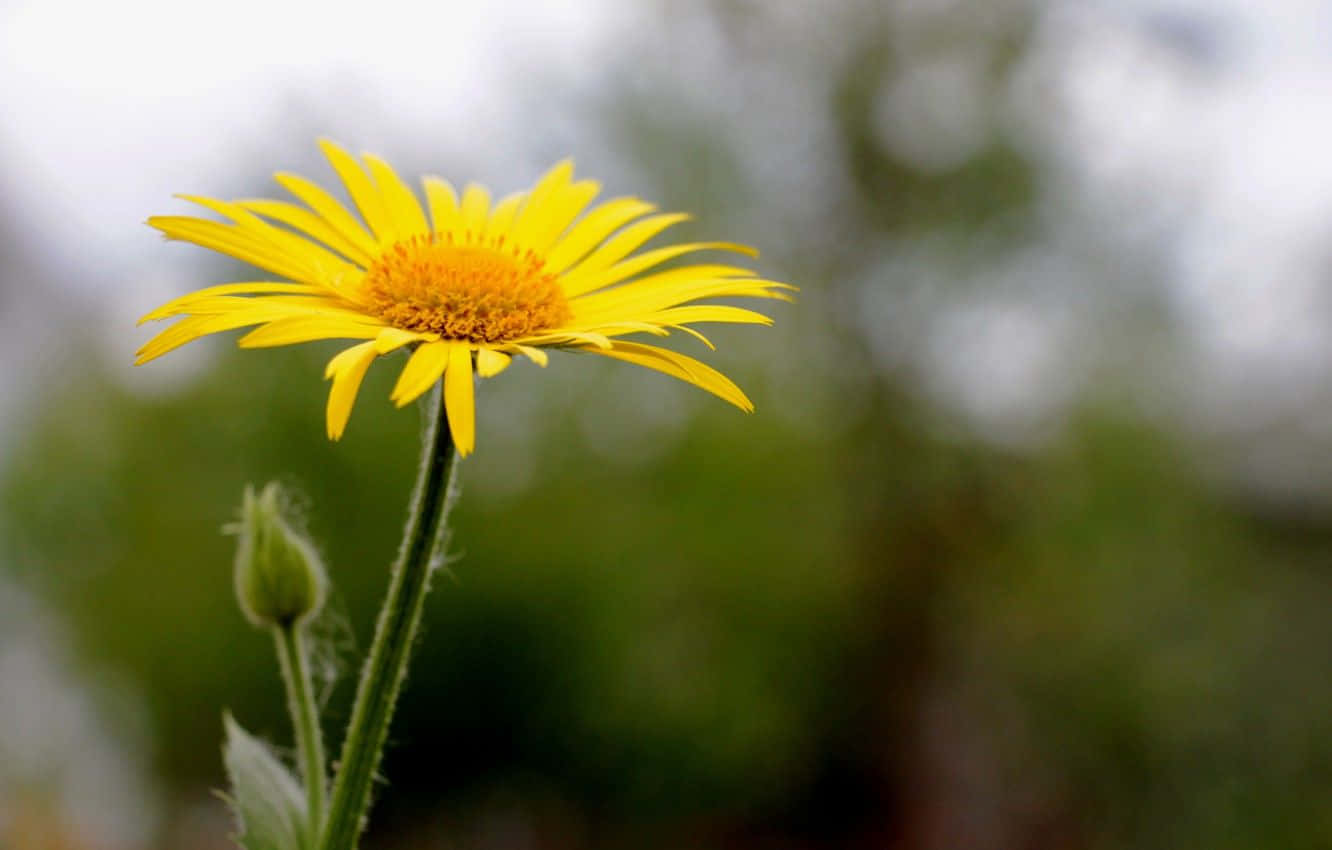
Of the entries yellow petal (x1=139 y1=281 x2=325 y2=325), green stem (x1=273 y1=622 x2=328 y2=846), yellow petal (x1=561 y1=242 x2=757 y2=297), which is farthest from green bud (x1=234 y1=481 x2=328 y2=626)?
yellow petal (x1=561 y1=242 x2=757 y2=297)

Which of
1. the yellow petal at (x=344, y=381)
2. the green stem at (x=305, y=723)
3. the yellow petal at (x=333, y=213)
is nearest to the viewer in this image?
the yellow petal at (x=344, y=381)

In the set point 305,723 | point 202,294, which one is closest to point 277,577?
point 305,723

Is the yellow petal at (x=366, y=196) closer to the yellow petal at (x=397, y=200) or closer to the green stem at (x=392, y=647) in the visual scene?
the yellow petal at (x=397, y=200)

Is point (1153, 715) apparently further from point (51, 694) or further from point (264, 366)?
point (51, 694)

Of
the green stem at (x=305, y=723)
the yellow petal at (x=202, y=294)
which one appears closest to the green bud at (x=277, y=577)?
the green stem at (x=305, y=723)

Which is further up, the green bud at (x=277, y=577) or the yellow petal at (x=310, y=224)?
the yellow petal at (x=310, y=224)

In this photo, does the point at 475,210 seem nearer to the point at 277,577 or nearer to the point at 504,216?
the point at 504,216
